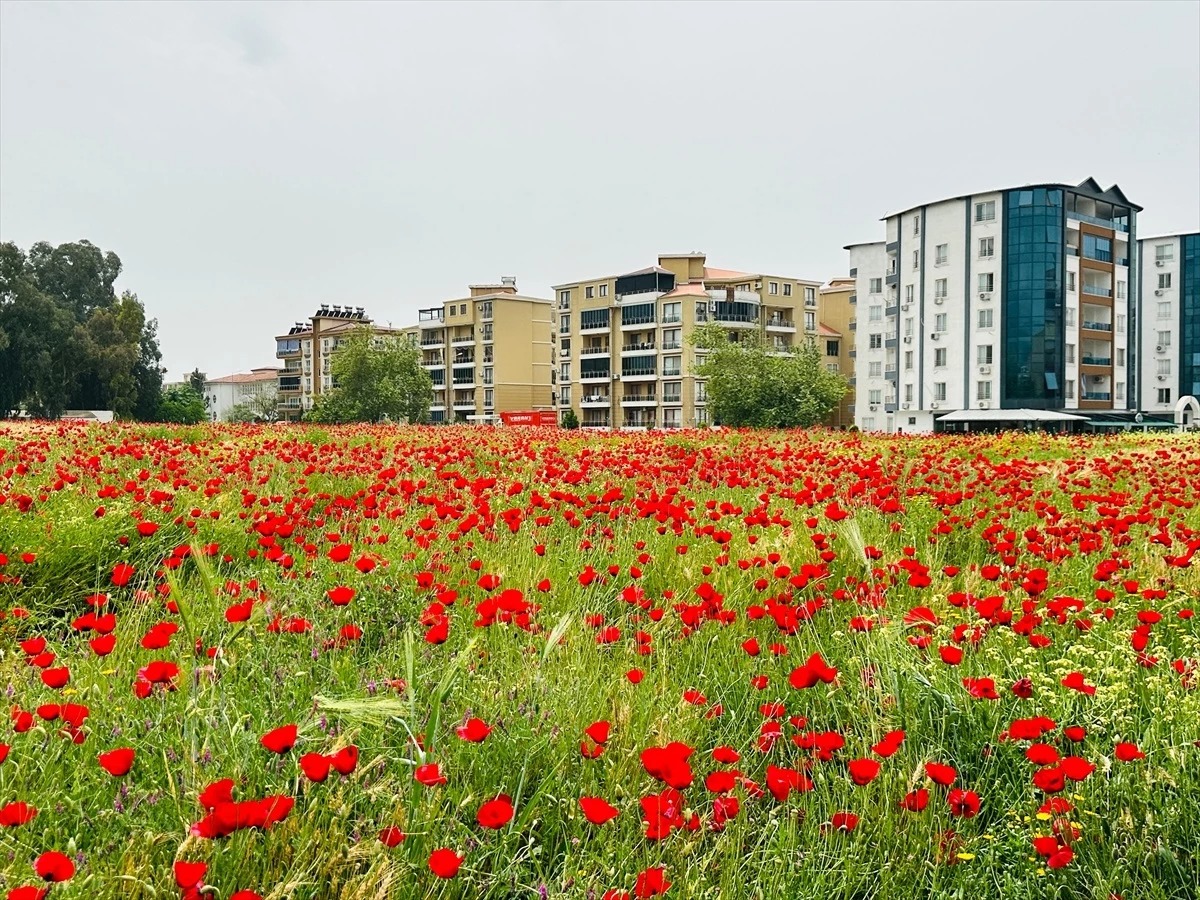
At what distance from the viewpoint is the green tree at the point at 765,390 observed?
47.3 metres

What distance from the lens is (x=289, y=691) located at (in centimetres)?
346

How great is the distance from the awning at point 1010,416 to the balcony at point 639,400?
97.5ft

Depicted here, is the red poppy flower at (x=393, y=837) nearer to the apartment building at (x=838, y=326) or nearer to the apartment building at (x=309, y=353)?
the apartment building at (x=838, y=326)

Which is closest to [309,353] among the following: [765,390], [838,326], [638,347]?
[638,347]

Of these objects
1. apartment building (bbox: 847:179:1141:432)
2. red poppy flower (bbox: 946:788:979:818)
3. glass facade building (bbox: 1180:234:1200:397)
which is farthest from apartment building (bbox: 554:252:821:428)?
red poppy flower (bbox: 946:788:979:818)

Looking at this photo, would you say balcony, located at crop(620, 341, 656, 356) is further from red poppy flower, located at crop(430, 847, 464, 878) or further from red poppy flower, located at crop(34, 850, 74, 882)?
red poppy flower, located at crop(34, 850, 74, 882)

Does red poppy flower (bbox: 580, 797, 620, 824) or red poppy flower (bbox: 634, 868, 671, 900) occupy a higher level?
red poppy flower (bbox: 580, 797, 620, 824)

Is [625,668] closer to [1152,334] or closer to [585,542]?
[585,542]

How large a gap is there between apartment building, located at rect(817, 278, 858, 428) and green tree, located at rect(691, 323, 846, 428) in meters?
33.2

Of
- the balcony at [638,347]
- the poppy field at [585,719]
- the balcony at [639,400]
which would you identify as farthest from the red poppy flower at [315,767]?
the balcony at [639,400]

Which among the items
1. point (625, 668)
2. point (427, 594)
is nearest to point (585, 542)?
point (427, 594)

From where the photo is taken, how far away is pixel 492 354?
307ft

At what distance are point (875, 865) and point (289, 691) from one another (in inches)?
84.8

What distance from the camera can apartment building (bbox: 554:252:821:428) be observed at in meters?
81.2
